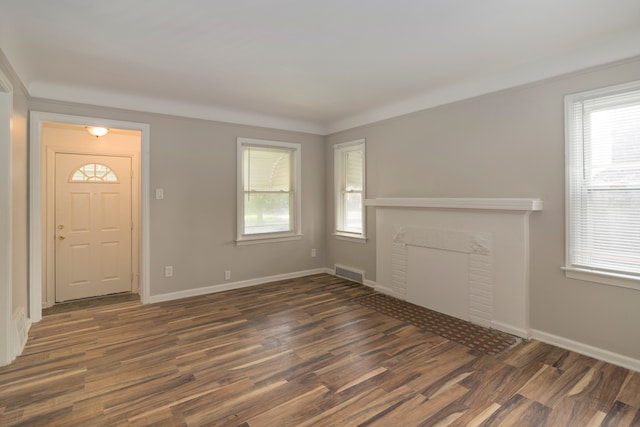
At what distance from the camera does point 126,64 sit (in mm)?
3041

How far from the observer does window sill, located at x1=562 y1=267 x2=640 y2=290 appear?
255cm

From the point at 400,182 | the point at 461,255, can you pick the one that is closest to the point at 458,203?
the point at 461,255

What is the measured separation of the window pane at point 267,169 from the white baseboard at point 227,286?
1.36 m

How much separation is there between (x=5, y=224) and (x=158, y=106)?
6.90 feet

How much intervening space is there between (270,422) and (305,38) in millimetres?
2645

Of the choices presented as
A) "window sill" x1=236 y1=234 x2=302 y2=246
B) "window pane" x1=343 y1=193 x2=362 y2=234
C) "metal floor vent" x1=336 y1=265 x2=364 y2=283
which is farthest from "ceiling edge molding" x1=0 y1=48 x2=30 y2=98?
"metal floor vent" x1=336 y1=265 x2=364 y2=283

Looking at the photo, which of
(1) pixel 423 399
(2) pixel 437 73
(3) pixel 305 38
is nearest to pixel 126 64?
(3) pixel 305 38

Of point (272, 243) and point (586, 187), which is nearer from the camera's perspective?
point (586, 187)

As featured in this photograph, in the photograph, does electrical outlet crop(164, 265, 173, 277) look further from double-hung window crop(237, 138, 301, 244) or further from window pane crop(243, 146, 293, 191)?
window pane crop(243, 146, 293, 191)

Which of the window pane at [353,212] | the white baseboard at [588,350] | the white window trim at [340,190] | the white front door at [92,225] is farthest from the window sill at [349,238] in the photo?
the white front door at [92,225]

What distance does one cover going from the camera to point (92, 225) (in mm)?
4574

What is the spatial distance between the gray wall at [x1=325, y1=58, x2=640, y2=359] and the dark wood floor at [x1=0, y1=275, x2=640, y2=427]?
0.30 meters

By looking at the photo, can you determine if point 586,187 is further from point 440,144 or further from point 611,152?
→ point 440,144

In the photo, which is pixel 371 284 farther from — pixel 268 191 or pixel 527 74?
pixel 527 74
